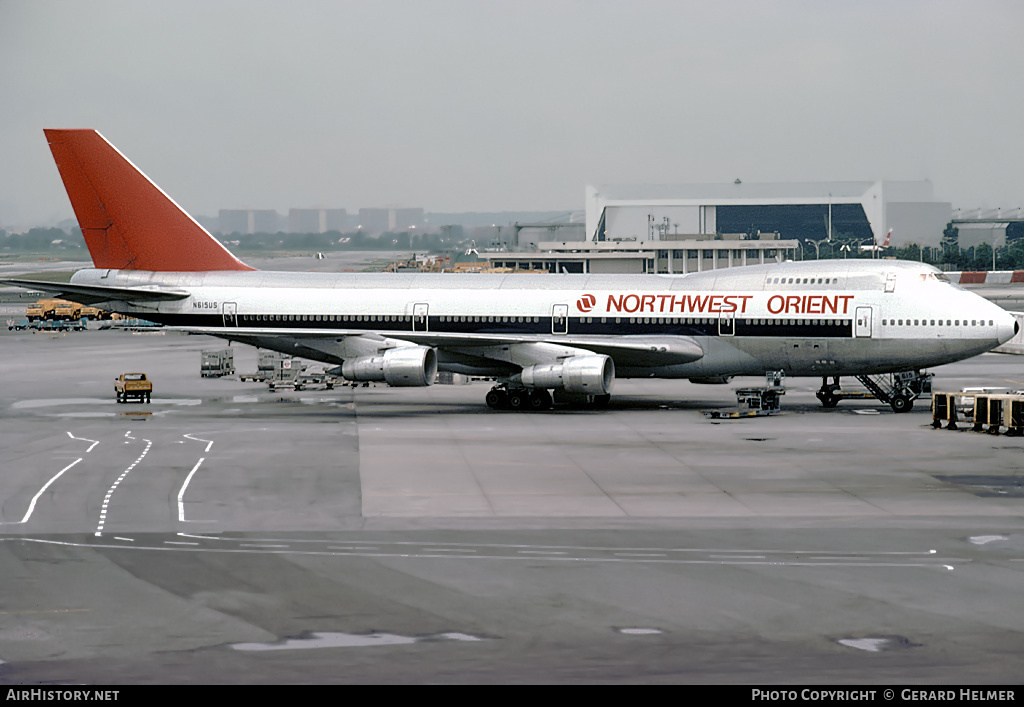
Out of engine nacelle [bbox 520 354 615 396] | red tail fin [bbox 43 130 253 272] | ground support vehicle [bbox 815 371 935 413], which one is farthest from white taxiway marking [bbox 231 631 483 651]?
red tail fin [bbox 43 130 253 272]

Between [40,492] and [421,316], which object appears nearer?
[40,492]

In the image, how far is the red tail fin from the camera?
53.9m

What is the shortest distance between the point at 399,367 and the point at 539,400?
6.31m

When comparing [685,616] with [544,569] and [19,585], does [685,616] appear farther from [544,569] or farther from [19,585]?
[19,585]

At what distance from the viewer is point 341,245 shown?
15538 centimetres

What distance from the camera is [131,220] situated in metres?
54.3

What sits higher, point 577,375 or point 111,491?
point 577,375

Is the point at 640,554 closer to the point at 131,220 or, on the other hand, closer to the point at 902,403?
the point at 902,403

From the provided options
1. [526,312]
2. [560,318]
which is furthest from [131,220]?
[560,318]

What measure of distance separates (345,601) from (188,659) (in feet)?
12.0

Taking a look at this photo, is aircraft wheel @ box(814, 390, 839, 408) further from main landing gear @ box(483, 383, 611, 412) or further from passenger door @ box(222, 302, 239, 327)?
passenger door @ box(222, 302, 239, 327)

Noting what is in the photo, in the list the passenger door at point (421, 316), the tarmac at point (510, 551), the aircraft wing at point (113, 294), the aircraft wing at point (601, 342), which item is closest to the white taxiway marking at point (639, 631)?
the tarmac at point (510, 551)
